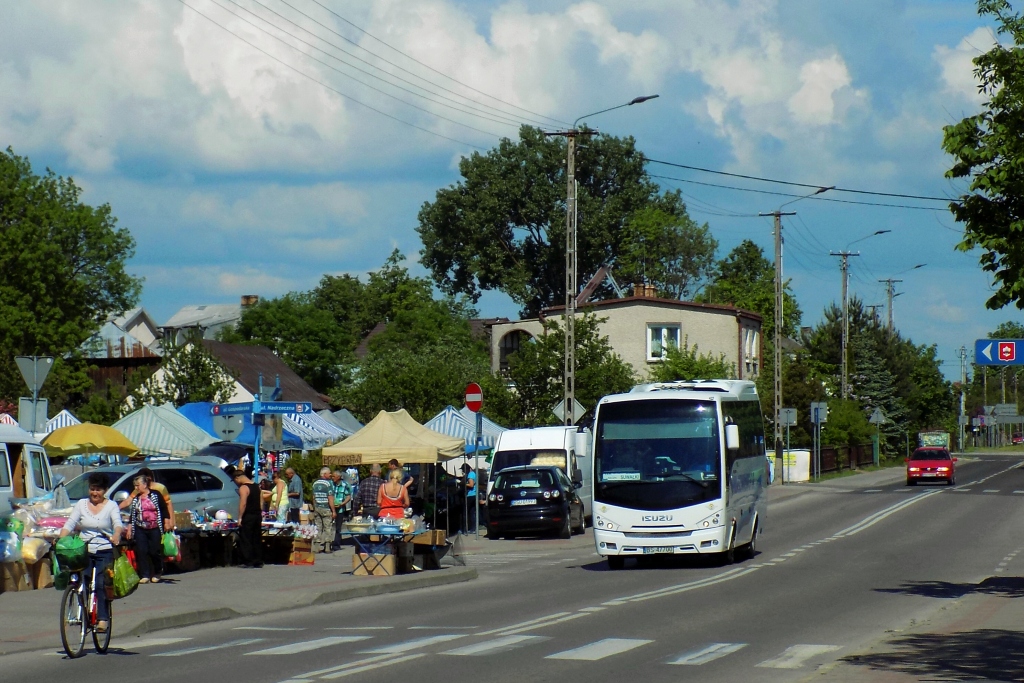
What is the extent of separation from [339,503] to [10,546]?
38.1ft

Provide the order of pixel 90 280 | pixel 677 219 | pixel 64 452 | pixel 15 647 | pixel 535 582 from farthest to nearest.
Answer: pixel 677 219, pixel 90 280, pixel 64 452, pixel 535 582, pixel 15 647

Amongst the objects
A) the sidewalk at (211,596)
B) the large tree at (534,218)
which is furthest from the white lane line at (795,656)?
the large tree at (534,218)

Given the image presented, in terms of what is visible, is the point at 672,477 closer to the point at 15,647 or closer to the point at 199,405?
the point at 15,647

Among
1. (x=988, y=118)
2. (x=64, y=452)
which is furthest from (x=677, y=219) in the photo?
(x=988, y=118)

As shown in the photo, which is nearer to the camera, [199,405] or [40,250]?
[199,405]

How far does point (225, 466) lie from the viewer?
23.8 m

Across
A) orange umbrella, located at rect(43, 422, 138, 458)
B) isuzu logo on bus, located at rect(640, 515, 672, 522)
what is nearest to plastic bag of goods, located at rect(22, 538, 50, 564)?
isuzu logo on bus, located at rect(640, 515, 672, 522)

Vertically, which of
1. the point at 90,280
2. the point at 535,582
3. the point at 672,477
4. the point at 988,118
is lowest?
the point at 535,582

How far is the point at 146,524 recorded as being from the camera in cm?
1819

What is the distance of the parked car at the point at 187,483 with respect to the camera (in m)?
22.5

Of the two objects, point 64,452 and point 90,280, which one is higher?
point 90,280

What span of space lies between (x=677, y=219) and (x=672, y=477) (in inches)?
2340

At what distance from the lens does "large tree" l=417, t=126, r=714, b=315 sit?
244 feet

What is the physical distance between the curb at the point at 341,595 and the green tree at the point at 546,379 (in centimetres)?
2049
